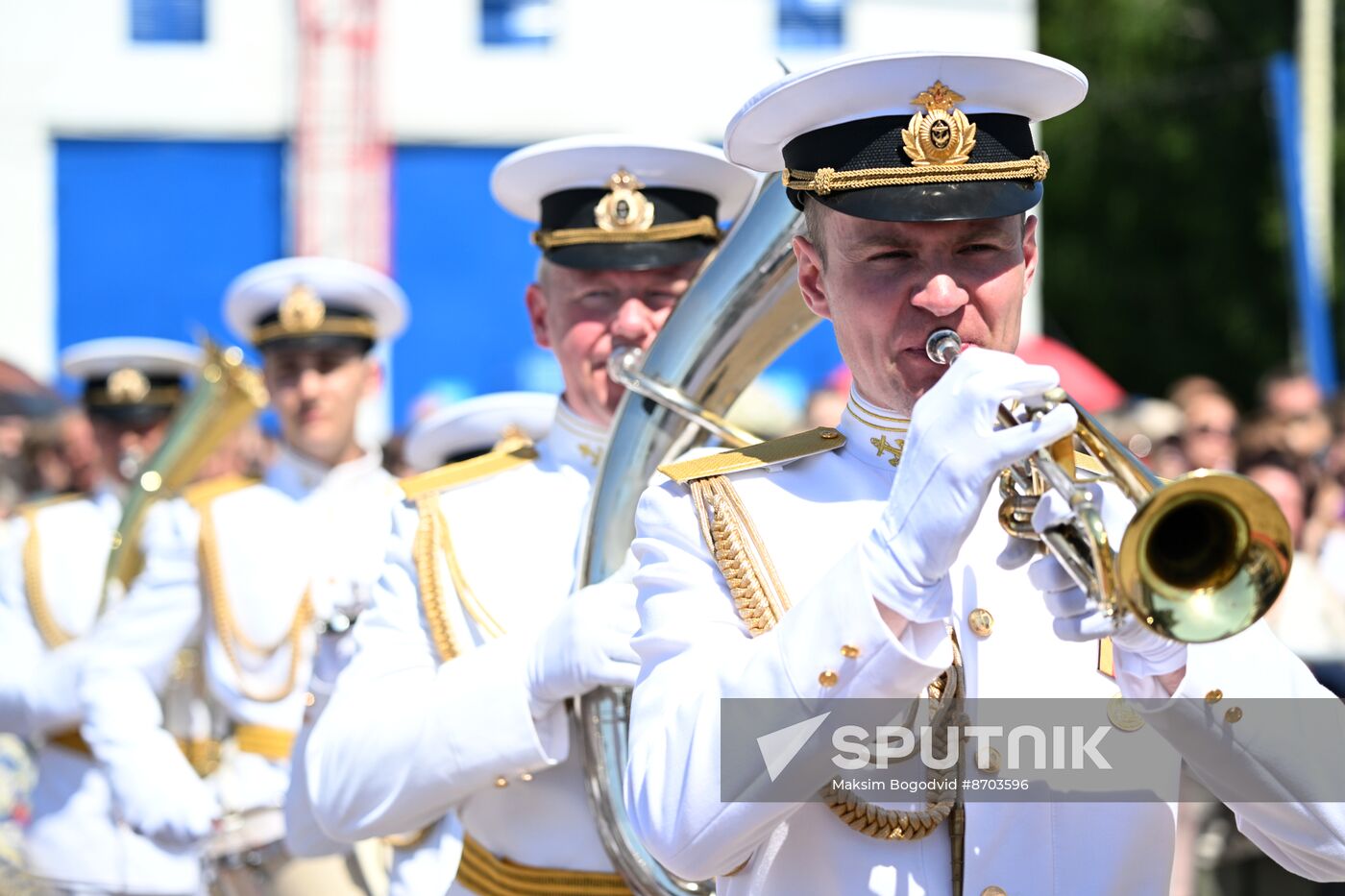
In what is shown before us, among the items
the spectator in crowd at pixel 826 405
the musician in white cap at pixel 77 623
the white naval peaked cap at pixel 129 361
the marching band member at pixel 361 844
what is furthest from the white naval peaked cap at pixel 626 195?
the spectator in crowd at pixel 826 405

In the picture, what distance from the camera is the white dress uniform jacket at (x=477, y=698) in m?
3.82

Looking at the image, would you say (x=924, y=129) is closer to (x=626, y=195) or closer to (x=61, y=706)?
(x=626, y=195)

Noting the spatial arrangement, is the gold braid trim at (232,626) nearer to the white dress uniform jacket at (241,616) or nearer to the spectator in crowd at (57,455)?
the white dress uniform jacket at (241,616)

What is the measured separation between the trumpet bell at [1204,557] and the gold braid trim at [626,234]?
80.6 inches

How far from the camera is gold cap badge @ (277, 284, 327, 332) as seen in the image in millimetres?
6355

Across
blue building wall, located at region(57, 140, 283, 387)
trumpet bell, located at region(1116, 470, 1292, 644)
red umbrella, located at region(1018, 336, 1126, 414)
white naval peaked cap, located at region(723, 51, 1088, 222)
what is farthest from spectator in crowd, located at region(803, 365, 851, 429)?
trumpet bell, located at region(1116, 470, 1292, 644)

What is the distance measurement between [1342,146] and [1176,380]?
3348 millimetres

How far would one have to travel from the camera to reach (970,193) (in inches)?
105

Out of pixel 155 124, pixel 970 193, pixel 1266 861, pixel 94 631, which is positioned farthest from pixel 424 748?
pixel 155 124

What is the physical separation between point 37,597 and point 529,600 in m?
3.52

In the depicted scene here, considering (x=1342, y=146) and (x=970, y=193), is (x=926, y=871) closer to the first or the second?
(x=970, y=193)

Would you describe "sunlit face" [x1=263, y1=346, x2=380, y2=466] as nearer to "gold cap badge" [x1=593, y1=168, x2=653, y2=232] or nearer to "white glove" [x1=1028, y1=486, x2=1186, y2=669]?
"gold cap badge" [x1=593, y1=168, x2=653, y2=232]

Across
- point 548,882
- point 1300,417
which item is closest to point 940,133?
point 548,882

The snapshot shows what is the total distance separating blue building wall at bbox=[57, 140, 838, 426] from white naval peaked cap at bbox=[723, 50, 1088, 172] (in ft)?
37.5
